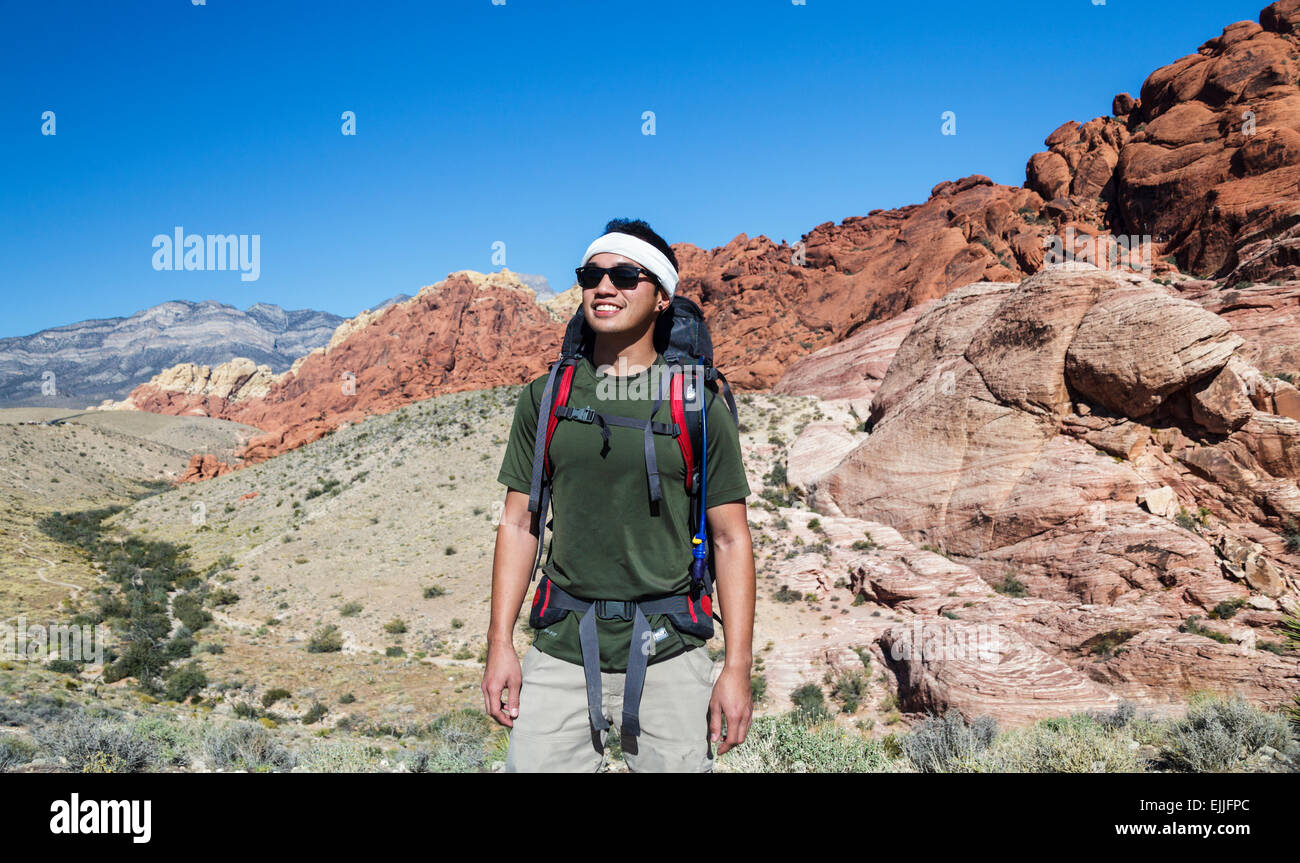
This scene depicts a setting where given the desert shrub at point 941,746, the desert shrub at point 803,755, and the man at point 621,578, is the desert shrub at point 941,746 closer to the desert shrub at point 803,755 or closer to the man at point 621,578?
the desert shrub at point 803,755

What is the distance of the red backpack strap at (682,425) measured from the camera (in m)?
2.07

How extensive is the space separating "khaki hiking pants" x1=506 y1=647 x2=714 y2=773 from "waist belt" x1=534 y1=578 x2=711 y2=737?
0.13 feet

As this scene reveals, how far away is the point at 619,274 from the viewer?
2203 mm

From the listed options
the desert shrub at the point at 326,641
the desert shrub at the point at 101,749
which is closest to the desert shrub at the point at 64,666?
the desert shrub at the point at 326,641

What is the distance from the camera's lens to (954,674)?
897 cm

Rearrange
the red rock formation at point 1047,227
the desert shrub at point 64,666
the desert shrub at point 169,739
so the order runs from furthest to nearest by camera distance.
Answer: the red rock formation at point 1047,227
the desert shrub at point 64,666
the desert shrub at point 169,739

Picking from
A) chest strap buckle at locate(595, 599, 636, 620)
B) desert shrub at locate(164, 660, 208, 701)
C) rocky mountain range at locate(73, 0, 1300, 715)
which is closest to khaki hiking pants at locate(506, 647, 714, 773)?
chest strap buckle at locate(595, 599, 636, 620)

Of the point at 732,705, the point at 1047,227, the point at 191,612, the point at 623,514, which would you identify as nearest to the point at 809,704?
the point at 732,705

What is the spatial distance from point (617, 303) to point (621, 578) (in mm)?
936

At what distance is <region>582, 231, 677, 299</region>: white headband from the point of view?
223cm

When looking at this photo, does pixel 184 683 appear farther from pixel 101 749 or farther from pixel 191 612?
pixel 101 749

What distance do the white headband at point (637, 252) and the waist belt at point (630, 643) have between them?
1112 mm
